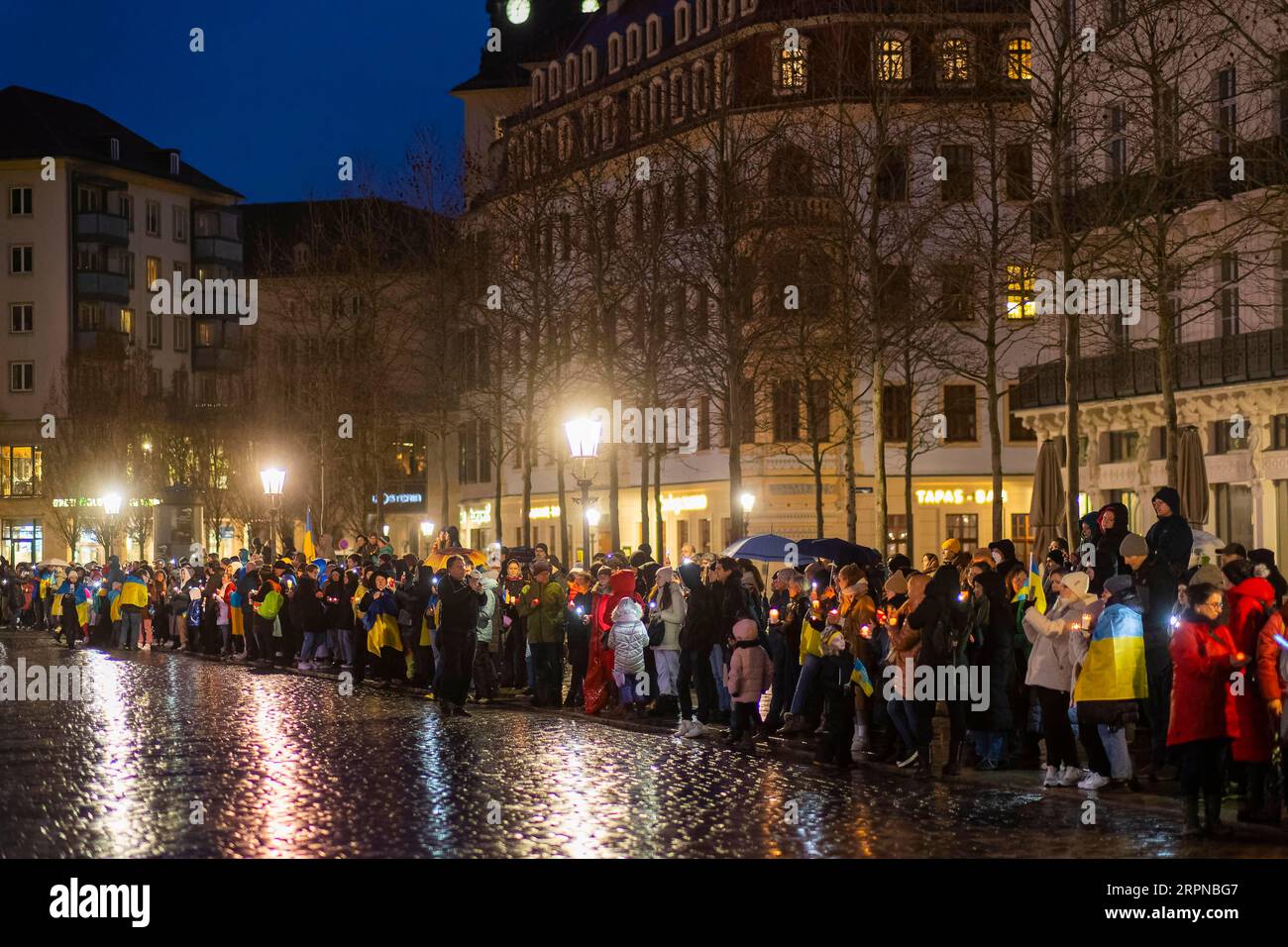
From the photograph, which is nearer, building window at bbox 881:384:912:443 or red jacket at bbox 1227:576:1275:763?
red jacket at bbox 1227:576:1275:763

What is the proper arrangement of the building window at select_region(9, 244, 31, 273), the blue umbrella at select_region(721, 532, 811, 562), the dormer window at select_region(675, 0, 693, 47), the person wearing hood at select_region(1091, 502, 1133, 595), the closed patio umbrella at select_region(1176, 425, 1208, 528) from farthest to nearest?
the building window at select_region(9, 244, 31, 273)
the dormer window at select_region(675, 0, 693, 47)
the blue umbrella at select_region(721, 532, 811, 562)
the closed patio umbrella at select_region(1176, 425, 1208, 528)
the person wearing hood at select_region(1091, 502, 1133, 595)

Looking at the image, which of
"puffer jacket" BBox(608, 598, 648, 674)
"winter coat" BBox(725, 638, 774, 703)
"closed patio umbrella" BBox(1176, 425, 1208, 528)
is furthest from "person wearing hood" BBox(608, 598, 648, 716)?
"closed patio umbrella" BBox(1176, 425, 1208, 528)

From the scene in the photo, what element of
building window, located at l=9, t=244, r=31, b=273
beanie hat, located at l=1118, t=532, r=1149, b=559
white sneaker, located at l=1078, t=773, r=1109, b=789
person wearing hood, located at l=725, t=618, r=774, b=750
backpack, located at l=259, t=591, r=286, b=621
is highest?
building window, located at l=9, t=244, r=31, b=273

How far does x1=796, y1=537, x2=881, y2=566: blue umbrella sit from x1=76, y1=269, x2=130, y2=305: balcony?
7659 centimetres

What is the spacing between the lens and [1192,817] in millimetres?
14641

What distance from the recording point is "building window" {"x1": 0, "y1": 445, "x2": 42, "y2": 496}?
322 feet

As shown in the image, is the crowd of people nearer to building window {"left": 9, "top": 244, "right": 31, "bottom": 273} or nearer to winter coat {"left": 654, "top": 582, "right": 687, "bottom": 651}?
winter coat {"left": 654, "top": 582, "right": 687, "bottom": 651}

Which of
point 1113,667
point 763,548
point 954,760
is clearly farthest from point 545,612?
point 1113,667

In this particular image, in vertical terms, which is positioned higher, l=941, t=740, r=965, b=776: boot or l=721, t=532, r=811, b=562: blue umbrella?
l=721, t=532, r=811, b=562: blue umbrella

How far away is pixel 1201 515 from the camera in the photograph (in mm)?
29172

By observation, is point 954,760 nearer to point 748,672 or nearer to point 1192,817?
point 748,672

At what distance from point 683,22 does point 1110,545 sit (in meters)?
53.1

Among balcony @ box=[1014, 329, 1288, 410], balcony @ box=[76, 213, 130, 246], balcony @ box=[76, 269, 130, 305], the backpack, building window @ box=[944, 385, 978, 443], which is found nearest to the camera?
the backpack

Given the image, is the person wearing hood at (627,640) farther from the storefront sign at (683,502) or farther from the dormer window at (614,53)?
the dormer window at (614,53)
